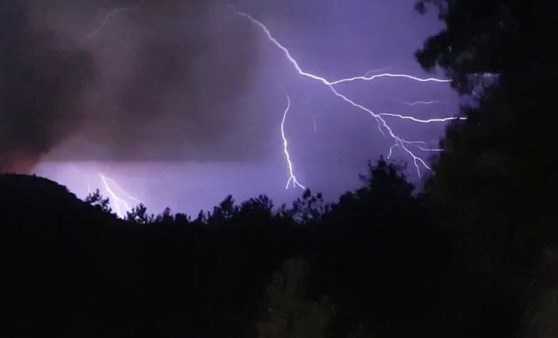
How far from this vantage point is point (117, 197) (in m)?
20.3

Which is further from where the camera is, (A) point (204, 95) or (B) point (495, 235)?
(A) point (204, 95)

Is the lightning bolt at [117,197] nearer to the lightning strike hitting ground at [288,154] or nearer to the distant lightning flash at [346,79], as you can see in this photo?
the lightning strike hitting ground at [288,154]

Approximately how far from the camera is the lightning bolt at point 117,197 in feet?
55.5

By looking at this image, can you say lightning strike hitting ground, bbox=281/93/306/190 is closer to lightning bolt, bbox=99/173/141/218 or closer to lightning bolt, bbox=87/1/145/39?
lightning bolt, bbox=99/173/141/218

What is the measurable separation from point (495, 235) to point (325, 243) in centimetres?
386

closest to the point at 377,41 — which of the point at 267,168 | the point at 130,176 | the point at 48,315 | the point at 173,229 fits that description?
the point at 267,168

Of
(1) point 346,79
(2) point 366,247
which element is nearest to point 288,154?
(1) point 346,79

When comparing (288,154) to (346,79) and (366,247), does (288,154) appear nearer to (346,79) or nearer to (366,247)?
(346,79)

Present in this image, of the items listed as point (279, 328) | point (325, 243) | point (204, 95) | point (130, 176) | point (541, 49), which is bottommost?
point (279, 328)

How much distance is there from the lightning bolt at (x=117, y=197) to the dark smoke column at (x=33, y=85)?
6.75 feet

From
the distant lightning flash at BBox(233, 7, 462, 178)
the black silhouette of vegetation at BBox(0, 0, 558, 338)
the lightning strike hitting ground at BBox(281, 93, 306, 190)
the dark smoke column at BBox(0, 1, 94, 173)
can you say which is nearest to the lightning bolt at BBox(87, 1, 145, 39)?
the dark smoke column at BBox(0, 1, 94, 173)

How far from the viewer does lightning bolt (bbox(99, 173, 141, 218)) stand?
1692 cm

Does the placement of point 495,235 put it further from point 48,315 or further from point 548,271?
point 48,315

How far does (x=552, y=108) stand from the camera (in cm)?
923
